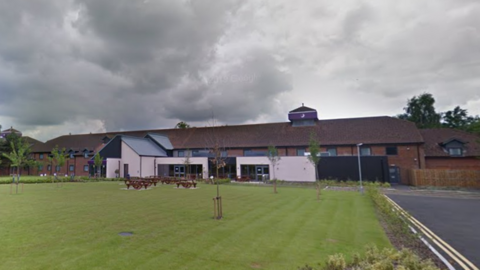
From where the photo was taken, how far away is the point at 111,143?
38906 mm

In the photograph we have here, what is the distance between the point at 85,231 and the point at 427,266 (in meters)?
9.13

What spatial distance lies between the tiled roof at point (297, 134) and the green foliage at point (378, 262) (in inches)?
1217

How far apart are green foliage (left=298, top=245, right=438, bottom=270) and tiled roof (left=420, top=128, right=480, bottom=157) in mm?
34270

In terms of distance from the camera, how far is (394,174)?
31.2m

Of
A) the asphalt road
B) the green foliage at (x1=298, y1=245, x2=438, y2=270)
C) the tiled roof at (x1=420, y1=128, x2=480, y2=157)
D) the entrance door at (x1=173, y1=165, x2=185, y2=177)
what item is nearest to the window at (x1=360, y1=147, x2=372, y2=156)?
the tiled roof at (x1=420, y1=128, x2=480, y2=157)

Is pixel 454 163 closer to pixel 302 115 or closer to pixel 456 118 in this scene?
pixel 302 115

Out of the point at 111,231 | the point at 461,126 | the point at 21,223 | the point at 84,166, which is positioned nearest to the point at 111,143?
the point at 84,166

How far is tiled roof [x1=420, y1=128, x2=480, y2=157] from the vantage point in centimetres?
3100

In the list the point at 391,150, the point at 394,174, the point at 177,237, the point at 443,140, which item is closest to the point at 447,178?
the point at 394,174

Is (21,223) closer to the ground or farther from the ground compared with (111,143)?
closer to the ground

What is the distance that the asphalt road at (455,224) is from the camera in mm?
7277

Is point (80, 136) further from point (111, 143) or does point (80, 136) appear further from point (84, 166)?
point (111, 143)

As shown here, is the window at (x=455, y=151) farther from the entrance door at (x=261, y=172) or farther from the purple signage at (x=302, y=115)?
the entrance door at (x=261, y=172)

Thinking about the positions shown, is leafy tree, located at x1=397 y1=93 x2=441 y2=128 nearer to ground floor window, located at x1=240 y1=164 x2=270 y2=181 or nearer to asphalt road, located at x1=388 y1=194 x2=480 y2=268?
ground floor window, located at x1=240 y1=164 x2=270 y2=181
